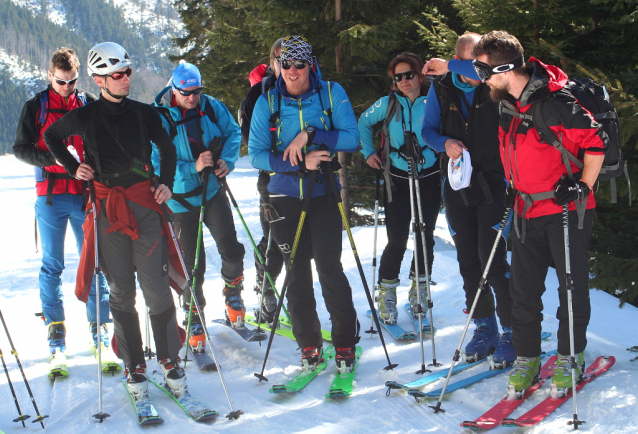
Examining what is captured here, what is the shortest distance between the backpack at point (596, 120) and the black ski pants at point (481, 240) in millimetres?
894

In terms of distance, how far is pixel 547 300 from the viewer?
600 cm

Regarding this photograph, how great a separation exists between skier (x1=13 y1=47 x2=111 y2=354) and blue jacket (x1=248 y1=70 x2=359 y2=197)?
1864mm

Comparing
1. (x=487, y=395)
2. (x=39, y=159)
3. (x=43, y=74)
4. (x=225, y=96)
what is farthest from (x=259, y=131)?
(x=43, y=74)

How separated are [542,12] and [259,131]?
3822 millimetres

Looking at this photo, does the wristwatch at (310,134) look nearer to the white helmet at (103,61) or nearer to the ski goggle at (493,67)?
the ski goggle at (493,67)

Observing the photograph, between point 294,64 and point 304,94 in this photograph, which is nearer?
point 294,64

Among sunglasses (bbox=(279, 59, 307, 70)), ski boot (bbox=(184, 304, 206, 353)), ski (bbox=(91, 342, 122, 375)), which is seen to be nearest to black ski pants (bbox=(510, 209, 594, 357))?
sunglasses (bbox=(279, 59, 307, 70))

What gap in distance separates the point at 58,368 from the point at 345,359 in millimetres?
2497

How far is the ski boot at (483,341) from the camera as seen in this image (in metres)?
4.37

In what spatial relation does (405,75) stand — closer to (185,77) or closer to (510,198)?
(510,198)

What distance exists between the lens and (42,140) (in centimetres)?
480

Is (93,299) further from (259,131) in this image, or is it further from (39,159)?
(259,131)

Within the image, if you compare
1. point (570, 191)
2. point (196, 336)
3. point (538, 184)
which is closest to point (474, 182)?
point (538, 184)

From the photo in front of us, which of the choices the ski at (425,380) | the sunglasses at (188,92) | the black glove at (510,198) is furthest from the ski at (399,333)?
the sunglasses at (188,92)
